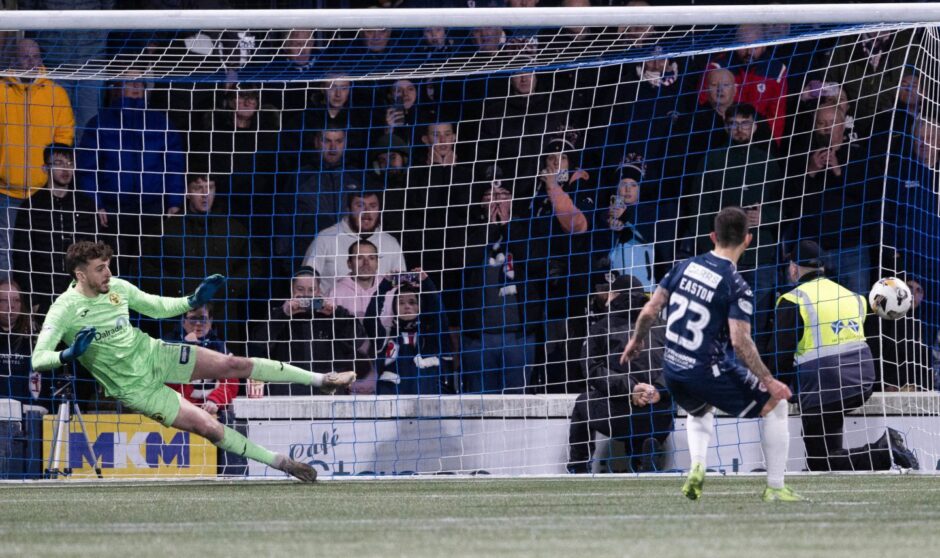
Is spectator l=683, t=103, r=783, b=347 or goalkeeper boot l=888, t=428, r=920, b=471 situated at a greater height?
spectator l=683, t=103, r=783, b=347

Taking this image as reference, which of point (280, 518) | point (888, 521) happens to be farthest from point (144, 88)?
point (888, 521)

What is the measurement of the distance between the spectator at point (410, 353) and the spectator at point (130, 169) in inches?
81.3

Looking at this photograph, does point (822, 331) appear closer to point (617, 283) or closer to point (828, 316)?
point (828, 316)

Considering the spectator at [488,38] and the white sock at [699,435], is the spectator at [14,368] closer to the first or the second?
the spectator at [488,38]

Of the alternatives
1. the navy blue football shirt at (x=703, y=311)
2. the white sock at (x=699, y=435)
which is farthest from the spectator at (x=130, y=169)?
the white sock at (x=699, y=435)

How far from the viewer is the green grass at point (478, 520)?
4965mm

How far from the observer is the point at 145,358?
31.0 ft

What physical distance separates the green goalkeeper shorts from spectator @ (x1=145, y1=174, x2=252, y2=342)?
177 cm

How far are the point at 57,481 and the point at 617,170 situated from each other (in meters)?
5.13

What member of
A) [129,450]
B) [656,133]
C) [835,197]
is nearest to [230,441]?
[129,450]

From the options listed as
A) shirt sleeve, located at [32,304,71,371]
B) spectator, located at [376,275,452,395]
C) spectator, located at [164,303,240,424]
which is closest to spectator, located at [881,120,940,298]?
spectator, located at [376,275,452,395]

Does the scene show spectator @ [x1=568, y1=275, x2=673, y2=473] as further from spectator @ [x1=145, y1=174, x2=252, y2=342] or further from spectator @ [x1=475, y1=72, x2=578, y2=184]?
spectator @ [x1=145, y1=174, x2=252, y2=342]

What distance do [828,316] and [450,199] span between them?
3312mm

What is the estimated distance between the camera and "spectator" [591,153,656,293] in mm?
11328
